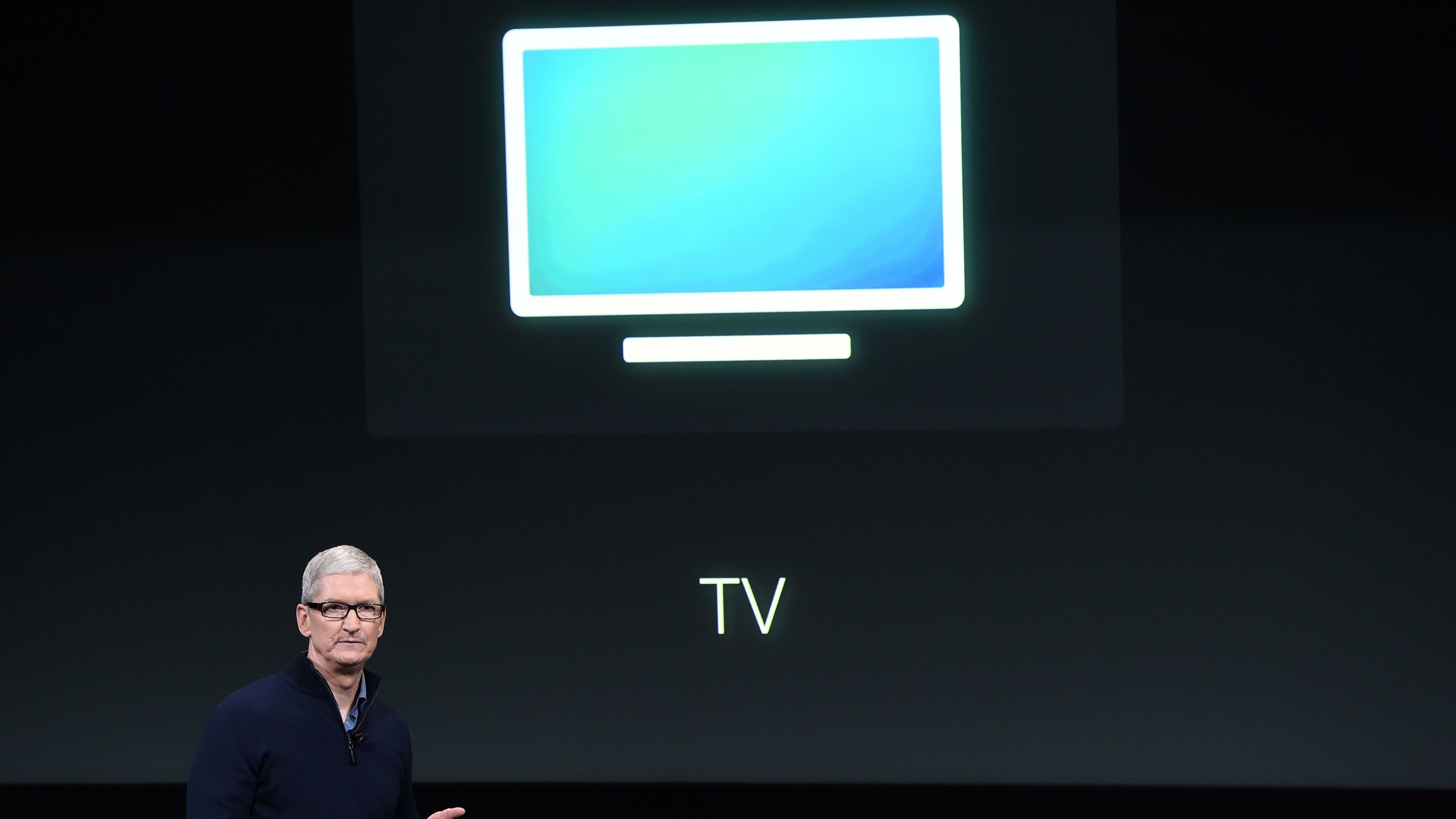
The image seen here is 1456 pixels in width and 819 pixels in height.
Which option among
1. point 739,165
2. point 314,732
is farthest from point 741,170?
point 314,732

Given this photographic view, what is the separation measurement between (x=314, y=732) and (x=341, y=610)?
15cm

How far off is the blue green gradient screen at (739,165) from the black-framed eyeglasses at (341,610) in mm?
1203

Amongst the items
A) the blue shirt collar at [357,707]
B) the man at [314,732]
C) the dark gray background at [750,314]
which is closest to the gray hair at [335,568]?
the man at [314,732]

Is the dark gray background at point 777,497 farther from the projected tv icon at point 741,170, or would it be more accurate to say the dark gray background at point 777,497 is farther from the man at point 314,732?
the man at point 314,732

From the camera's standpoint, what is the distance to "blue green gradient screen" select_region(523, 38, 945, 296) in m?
2.51

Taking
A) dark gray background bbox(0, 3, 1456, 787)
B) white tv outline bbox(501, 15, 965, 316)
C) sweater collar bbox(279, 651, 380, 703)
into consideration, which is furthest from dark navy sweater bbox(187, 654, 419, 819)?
white tv outline bbox(501, 15, 965, 316)

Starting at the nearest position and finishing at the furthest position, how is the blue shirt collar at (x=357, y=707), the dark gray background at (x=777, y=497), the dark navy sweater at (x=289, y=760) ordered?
the dark navy sweater at (x=289, y=760), the blue shirt collar at (x=357, y=707), the dark gray background at (x=777, y=497)

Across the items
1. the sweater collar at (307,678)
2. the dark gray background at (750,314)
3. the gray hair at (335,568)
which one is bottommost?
the sweater collar at (307,678)

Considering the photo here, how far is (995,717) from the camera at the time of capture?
2.54 m

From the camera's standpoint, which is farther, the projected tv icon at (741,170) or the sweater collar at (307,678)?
the projected tv icon at (741,170)

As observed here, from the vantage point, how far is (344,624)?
1466mm

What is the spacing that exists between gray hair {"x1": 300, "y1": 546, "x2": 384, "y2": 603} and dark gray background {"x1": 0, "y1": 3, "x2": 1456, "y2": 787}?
1105 millimetres

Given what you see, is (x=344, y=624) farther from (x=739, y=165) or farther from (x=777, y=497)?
(x=739, y=165)

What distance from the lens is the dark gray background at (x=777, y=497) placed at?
248cm
